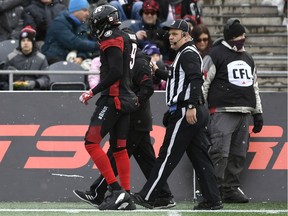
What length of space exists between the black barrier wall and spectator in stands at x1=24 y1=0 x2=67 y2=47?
293 centimetres

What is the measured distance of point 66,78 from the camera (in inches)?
597

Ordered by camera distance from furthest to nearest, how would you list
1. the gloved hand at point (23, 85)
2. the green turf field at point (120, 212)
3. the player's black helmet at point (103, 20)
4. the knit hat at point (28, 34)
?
the knit hat at point (28, 34)
the gloved hand at point (23, 85)
the green turf field at point (120, 212)
the player's black helmet at point (103, 20)

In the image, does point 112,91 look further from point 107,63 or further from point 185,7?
point 185,7

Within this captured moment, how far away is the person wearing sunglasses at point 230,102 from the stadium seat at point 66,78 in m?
1.84

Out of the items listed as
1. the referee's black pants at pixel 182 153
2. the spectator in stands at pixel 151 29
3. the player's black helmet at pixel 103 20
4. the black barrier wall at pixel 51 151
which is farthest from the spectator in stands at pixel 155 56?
the player's black helmet at pixel 103 20

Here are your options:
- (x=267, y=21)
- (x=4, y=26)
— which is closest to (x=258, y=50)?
(x=267, y=21)

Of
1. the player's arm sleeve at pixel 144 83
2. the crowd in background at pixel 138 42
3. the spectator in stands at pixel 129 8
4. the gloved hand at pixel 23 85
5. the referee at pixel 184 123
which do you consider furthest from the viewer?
the spectator in stands at pixel 129 8

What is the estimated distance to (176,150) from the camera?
12211mm

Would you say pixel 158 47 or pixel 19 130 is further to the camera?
pixel 158 47

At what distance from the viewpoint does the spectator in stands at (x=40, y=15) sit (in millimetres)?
16719

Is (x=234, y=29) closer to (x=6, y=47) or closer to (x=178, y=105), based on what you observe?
(x=178, y=105)

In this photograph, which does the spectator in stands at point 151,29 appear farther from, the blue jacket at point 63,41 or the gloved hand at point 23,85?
the gloved hand at point 23,85

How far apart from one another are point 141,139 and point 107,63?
128 cm

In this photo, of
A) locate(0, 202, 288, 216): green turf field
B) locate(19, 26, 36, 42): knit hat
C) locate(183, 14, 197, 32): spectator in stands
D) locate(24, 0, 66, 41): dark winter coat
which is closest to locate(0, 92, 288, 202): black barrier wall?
locate(0, 202, 288, 216): green turf field
